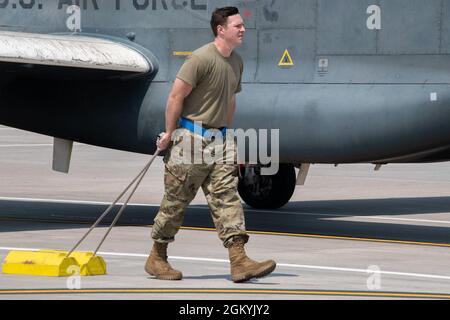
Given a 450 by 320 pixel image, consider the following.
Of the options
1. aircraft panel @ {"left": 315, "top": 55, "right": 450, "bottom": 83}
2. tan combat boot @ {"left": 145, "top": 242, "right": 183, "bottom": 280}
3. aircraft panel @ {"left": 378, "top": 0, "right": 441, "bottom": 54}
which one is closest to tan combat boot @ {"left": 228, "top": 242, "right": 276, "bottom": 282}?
tan combat boot @ {"left": 145, "top": 242, "right": 183, "bottom": 280}

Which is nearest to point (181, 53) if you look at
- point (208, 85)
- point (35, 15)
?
point (35, 15)

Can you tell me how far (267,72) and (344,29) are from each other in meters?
1.19

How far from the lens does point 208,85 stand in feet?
41.7

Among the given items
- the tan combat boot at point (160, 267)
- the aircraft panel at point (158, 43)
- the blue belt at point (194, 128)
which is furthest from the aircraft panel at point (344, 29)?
the tan combat boot at point (160, 267)

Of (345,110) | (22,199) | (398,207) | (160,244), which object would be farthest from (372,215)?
(160,244)

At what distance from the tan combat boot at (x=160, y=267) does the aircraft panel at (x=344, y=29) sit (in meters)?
4.88

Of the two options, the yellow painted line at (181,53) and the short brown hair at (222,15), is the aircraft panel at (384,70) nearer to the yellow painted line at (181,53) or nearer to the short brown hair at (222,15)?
the yellow painted line at (181,53)

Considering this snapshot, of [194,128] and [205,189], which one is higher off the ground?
[194,128]

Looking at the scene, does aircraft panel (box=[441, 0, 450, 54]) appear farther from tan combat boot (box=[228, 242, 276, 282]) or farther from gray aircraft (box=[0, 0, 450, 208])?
tan combat boot (box=[228, 242, 276, 282])

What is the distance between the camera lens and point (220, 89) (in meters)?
12.8

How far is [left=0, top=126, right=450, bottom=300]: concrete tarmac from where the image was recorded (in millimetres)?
12305

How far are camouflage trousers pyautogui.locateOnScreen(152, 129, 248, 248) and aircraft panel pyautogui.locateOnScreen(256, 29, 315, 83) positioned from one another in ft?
14.8

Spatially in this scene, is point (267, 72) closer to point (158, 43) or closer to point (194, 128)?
point (158, 43)

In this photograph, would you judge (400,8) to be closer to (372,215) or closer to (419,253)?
(419,253)
